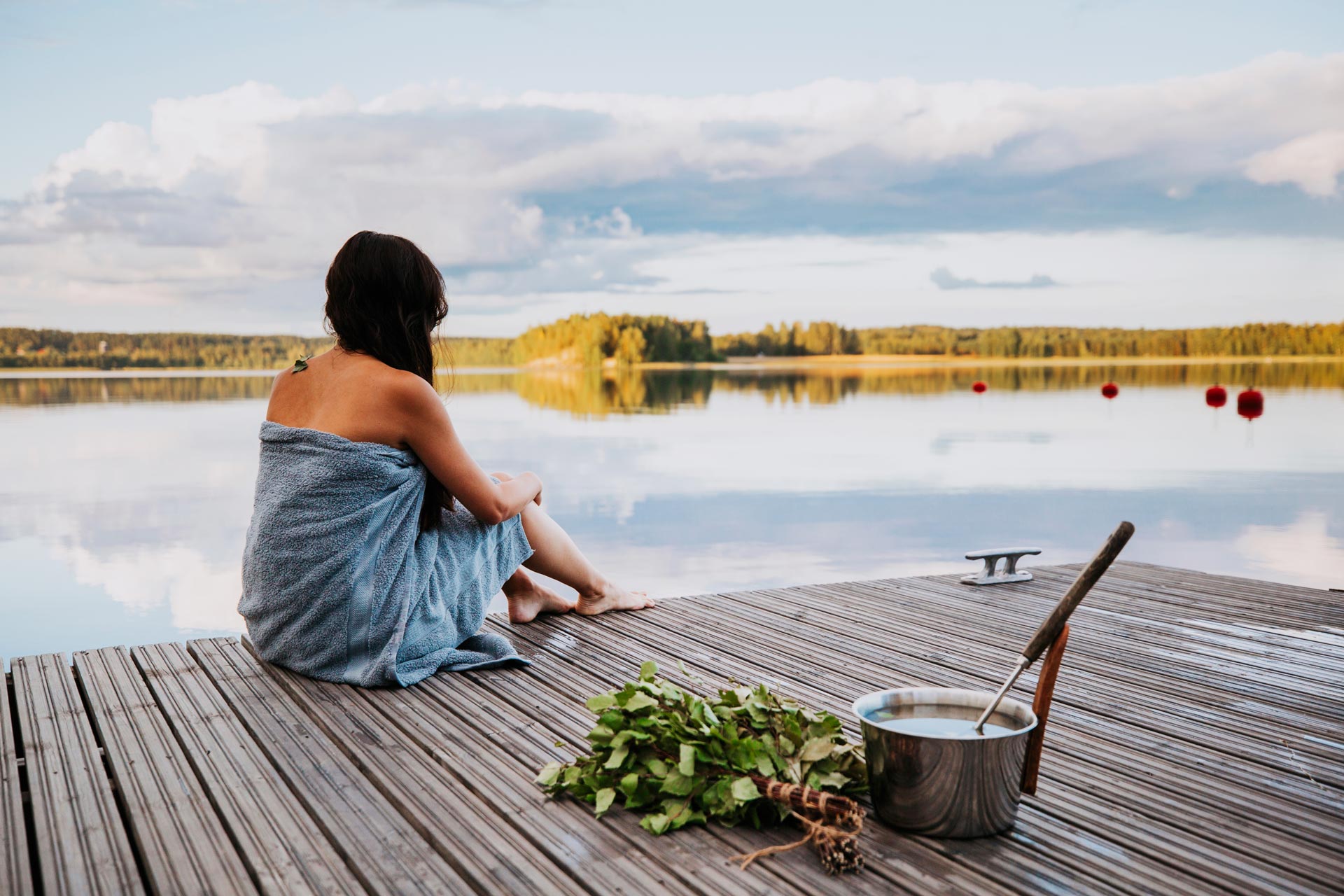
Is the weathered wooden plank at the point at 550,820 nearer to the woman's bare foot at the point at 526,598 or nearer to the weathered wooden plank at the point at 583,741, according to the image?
the weathered wooden plank at the point at 583,741

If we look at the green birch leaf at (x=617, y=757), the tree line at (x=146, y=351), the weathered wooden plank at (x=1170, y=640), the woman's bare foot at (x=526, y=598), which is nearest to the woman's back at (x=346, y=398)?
the woman's bare foot at (x=526, y=598)

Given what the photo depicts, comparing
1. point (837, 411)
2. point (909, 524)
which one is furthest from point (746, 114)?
point (909, 524)

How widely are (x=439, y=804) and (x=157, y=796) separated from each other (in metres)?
0.50

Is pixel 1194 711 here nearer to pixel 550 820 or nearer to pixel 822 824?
pixel 822 824

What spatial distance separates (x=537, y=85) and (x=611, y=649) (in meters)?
20.2

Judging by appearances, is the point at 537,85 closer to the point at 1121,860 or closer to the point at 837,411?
the point at 837,411

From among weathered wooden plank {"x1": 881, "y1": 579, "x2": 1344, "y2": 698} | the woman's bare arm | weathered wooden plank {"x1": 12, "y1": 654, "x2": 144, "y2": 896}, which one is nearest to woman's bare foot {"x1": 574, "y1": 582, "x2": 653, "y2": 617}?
the woman's bare arm

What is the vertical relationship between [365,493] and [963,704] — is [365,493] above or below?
above

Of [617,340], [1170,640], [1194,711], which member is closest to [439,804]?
[1194,711]

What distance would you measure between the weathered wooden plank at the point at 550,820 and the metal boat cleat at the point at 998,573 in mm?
2165

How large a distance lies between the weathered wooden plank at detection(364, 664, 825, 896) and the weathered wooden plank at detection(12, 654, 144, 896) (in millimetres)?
547

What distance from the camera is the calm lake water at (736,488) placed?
7.68 m

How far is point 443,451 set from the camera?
8.20 feet

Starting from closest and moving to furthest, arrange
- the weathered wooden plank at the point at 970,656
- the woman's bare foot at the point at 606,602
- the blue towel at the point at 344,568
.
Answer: the weathered wooden plank at the point at 970,656
the blue towel at the point at 344,568
the woman's bare foot at the point at 606,602
